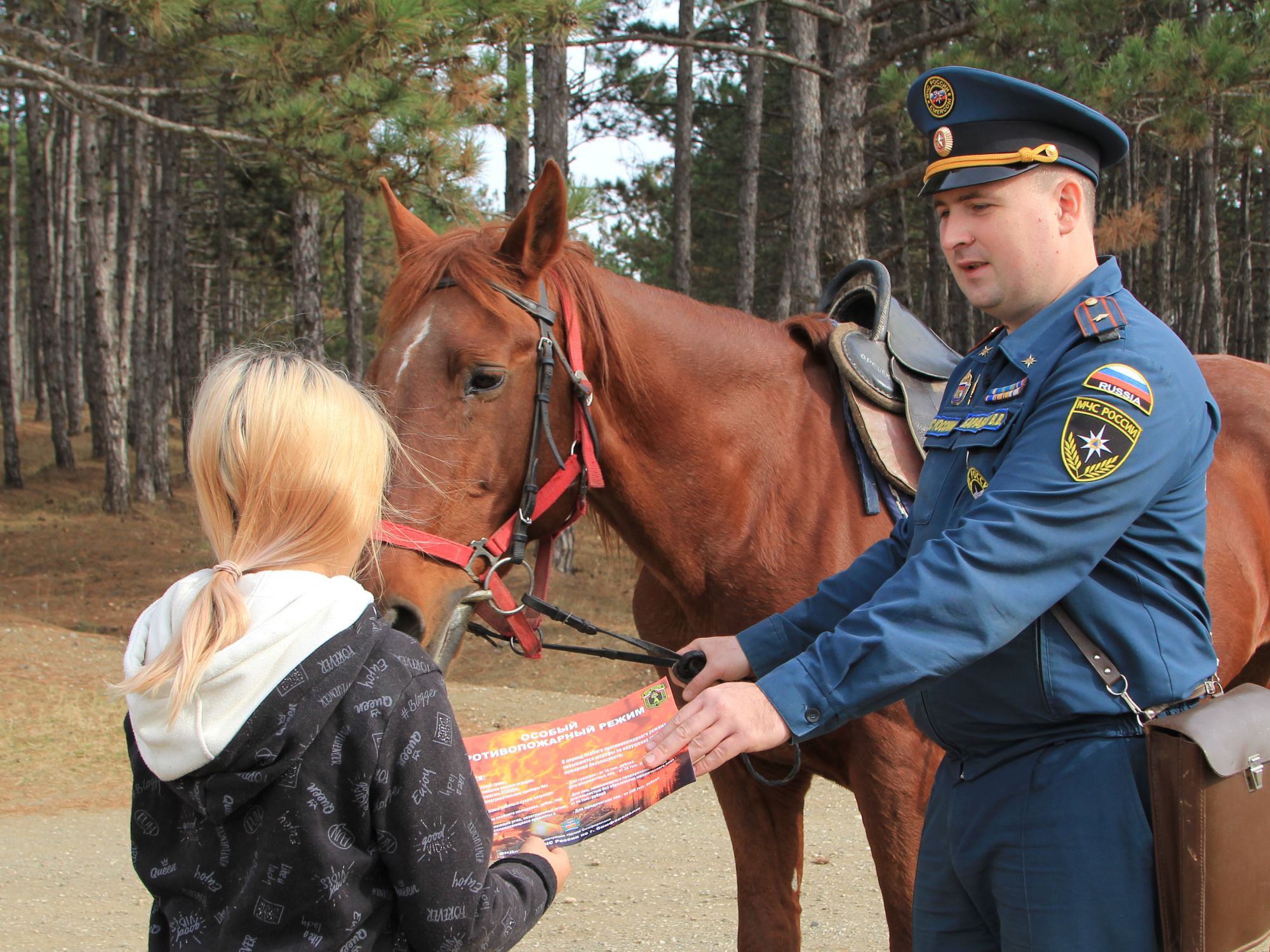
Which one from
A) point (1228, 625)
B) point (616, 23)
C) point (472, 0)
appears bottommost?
point (1228, 625)

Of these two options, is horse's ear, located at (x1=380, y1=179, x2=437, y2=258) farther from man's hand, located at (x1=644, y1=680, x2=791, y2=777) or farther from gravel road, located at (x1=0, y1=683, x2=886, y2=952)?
gravel road, located at (x1=0, y1=683, x2=886, y2=952)

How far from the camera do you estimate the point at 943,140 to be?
6.05ft

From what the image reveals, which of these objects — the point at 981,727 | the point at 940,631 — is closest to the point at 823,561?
the point at 981,727

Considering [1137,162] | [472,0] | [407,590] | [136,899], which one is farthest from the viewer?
[1137,162]

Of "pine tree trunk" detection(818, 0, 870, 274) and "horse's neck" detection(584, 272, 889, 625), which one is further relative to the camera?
"pine tree trunk" detection(818, 0, 870, 274)

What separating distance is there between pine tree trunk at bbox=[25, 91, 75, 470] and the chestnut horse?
64.7 feet

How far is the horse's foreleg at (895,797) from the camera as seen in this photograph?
2.42 m

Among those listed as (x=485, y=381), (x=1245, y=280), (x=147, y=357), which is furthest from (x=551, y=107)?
(x=1245, y=280)

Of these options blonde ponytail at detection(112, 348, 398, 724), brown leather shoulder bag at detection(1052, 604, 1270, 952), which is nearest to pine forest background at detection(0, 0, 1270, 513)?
blonde ponytail at detection(112, 348, 398, 724)

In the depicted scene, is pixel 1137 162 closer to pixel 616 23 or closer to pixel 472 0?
pixel 616 23

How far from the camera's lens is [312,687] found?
1293 mm

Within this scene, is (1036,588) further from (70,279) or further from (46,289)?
(70,279)

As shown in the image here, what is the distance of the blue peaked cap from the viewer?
1735mm

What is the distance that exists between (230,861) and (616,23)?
64.8ft
